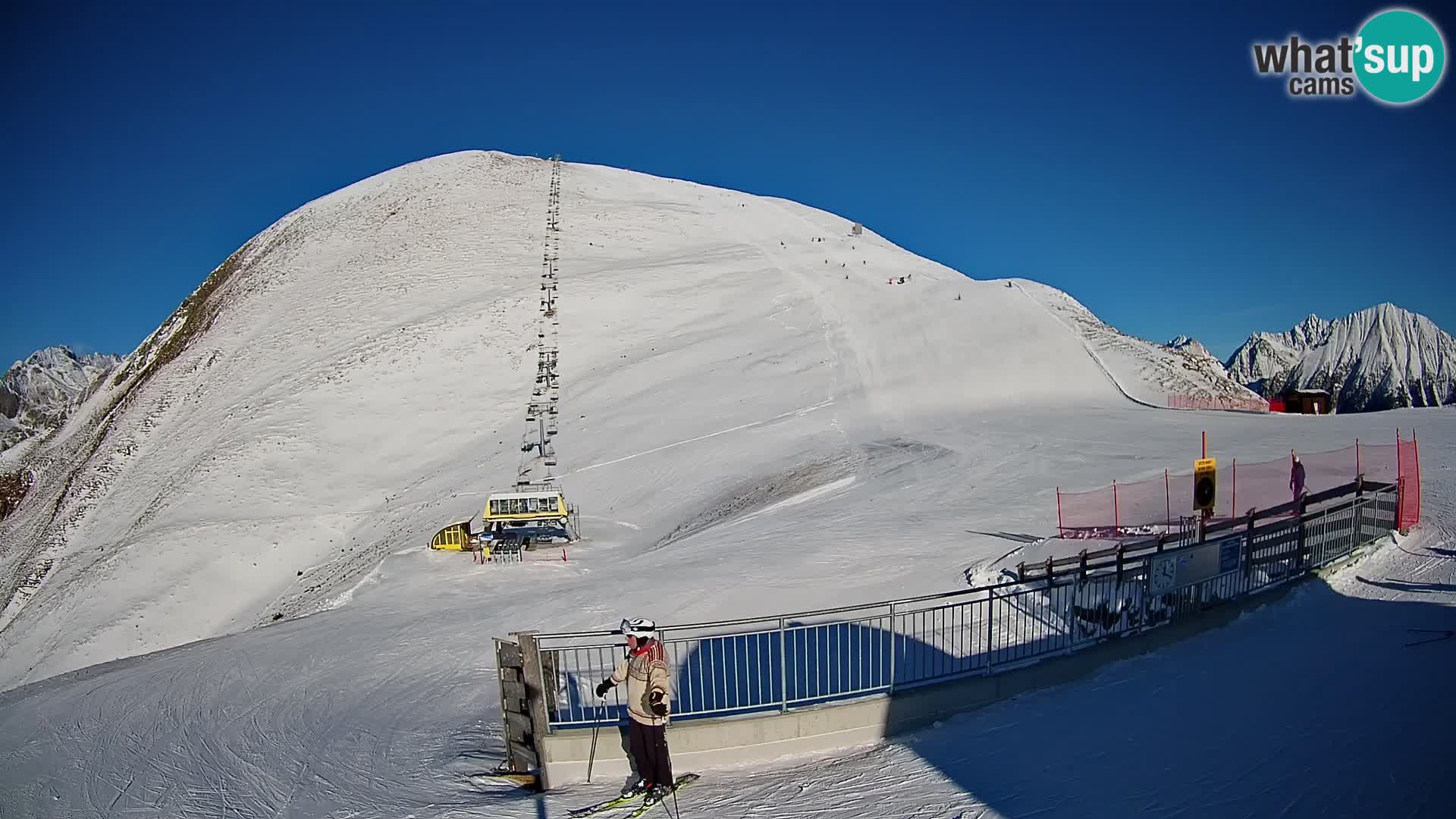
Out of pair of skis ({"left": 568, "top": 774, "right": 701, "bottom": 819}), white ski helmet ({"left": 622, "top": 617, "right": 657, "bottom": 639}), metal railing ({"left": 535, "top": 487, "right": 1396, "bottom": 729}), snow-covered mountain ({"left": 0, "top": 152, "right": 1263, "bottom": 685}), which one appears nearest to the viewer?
white ski helmet ({"left": 622, "top": 617, "right": 657, "bottom": 639})

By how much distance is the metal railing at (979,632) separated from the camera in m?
8.88

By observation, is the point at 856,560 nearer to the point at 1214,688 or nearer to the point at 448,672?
→ the point at 448,672

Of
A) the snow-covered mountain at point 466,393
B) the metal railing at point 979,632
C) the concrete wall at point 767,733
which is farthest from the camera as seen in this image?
the snow-covered mountain at point 466,393

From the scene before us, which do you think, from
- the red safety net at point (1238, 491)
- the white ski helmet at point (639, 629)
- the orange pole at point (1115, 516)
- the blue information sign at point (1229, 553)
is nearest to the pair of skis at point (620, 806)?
the white ski helmet at point (639, 629)

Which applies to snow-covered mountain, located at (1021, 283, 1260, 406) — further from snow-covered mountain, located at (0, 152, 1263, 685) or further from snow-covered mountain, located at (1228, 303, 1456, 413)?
snow-covered mountain, located at (1228, 303, 1456, 413)

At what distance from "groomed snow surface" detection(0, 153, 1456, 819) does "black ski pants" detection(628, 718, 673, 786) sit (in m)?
0.41

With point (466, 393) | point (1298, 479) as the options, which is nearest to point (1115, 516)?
point (1298, 479)

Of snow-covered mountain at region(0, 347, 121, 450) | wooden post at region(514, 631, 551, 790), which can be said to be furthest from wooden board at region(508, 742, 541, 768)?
snow-covered mountain at region(0, 347, 121, 450)

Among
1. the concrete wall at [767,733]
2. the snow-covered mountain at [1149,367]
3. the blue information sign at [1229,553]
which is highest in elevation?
the snow-covered mountain at [1149,367]

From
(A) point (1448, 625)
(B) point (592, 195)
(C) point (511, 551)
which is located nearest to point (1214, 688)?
(A) point (1448, 625)

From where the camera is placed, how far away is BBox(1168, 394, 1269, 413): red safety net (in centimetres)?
3978

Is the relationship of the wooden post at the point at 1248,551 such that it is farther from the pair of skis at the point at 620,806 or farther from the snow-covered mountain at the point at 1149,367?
the snow-covered mountain at the point at 1149,367

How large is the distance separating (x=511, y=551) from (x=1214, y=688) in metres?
19.7

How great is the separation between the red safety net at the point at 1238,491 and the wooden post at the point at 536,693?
12865mm
